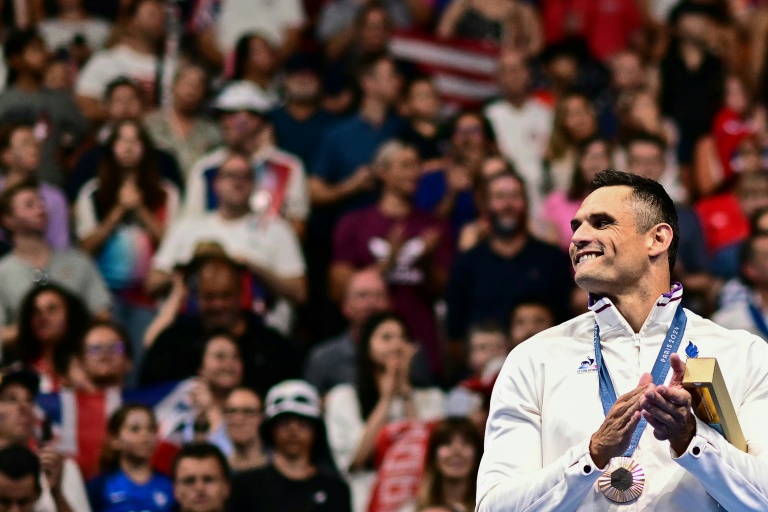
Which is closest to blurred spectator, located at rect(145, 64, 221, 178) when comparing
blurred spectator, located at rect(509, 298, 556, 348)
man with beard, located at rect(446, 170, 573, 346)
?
man with beard, located at rect(446, 170, 573, 346)

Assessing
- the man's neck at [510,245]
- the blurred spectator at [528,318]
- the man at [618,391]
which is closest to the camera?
the man at [618,391]

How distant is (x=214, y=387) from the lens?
9.39m

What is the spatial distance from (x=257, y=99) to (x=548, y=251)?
116 inches

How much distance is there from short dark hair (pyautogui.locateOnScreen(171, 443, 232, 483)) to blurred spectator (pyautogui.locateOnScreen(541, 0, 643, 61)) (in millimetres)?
7264

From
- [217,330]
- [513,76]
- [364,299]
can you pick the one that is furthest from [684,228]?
[217,330]

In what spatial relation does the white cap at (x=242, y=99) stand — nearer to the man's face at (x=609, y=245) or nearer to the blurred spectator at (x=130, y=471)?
the blurred spectator at (x=130, y=471)

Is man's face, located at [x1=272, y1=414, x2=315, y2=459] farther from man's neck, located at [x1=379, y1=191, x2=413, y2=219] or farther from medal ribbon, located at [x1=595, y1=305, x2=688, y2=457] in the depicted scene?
medal ribbon, located at [x1=595, y1=305, x2=688, y2=457]

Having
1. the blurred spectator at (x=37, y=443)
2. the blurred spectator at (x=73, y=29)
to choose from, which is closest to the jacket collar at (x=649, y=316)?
the blurred spectator at (x=37, y=443)

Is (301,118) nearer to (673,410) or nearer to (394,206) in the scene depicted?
(394,206)

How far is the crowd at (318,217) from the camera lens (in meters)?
8.86

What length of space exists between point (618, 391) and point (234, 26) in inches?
392

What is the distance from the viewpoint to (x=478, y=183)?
11516 mm

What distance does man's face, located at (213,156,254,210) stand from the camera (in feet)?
35.2

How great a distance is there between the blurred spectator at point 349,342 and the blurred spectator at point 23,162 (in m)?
1.92
